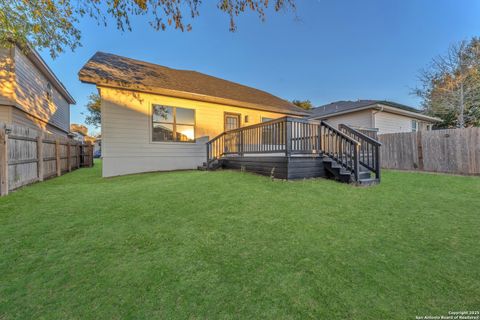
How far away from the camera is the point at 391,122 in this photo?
13.7 m

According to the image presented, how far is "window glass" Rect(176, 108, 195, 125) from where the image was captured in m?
9.27

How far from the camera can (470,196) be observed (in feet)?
15.8

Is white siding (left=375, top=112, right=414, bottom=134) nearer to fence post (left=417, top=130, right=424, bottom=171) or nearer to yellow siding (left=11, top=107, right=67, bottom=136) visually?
fence post (left=417, top=130, right=424, bottom=171)

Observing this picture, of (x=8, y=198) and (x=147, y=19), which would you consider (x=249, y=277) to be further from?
(x=8, y=198)

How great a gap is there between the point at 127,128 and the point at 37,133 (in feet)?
8.85

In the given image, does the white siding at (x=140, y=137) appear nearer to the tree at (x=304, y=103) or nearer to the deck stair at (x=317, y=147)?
the deck stair at (x=317, y=147)

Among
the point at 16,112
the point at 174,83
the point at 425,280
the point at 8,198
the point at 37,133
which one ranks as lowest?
the point at 425,280

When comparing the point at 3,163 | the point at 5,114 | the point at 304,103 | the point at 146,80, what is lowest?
the point at 3,163

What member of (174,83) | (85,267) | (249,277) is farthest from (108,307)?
(174,83)

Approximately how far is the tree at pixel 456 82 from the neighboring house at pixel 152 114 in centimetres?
1508

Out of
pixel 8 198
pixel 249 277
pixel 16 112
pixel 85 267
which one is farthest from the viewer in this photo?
pixel 16 112

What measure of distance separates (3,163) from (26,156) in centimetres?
150

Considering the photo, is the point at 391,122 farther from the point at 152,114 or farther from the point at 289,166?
the point at 152,114

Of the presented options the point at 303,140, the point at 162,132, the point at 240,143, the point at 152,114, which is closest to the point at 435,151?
the point at 303,140
